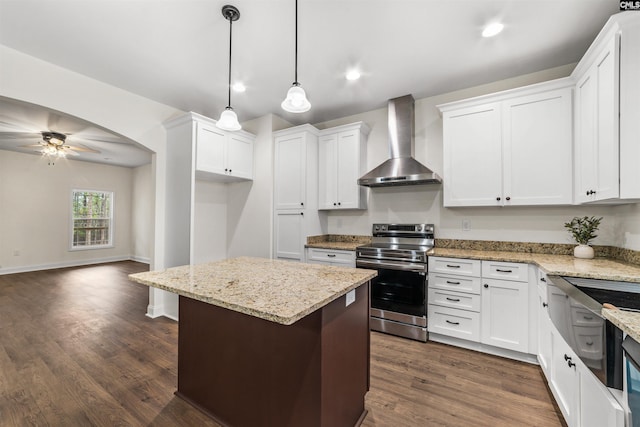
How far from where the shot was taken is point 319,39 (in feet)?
7.47

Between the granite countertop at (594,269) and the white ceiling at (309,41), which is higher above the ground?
the white ceiling at (309,41)

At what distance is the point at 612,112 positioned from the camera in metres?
1.82

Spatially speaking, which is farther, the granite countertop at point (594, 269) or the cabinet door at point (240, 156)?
the cabinet door at point (240, 156)

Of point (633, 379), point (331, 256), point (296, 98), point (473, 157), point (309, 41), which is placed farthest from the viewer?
point (331, 256)

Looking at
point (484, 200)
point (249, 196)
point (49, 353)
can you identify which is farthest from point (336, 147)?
point (49, 353)

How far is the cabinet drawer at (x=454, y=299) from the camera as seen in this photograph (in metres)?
2.58

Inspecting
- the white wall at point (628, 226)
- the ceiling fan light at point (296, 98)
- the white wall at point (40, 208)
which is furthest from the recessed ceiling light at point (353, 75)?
the white wall at point (40, 208)

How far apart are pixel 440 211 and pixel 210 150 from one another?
9.96 ft

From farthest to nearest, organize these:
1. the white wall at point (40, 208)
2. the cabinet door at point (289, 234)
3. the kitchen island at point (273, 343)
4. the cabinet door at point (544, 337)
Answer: the white wall at point (40, 208)
the cabinet door at point (289, 234)
the cabinet door at point (544, 337)
the kitchen island at point (273, 343)

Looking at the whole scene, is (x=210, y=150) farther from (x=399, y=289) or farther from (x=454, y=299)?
(x=454, y=299)

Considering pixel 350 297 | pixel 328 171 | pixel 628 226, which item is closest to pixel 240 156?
pixel 328 171

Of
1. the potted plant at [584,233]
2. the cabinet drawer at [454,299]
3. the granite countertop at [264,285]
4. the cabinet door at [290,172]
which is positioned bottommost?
the cabinet drawer at [454,299]

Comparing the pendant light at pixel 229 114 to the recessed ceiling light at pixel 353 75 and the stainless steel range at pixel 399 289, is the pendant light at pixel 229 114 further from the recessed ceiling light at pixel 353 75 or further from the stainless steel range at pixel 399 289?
the stainless steel range at pixel 399 289

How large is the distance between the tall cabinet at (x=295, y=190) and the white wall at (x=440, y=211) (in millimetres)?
524
